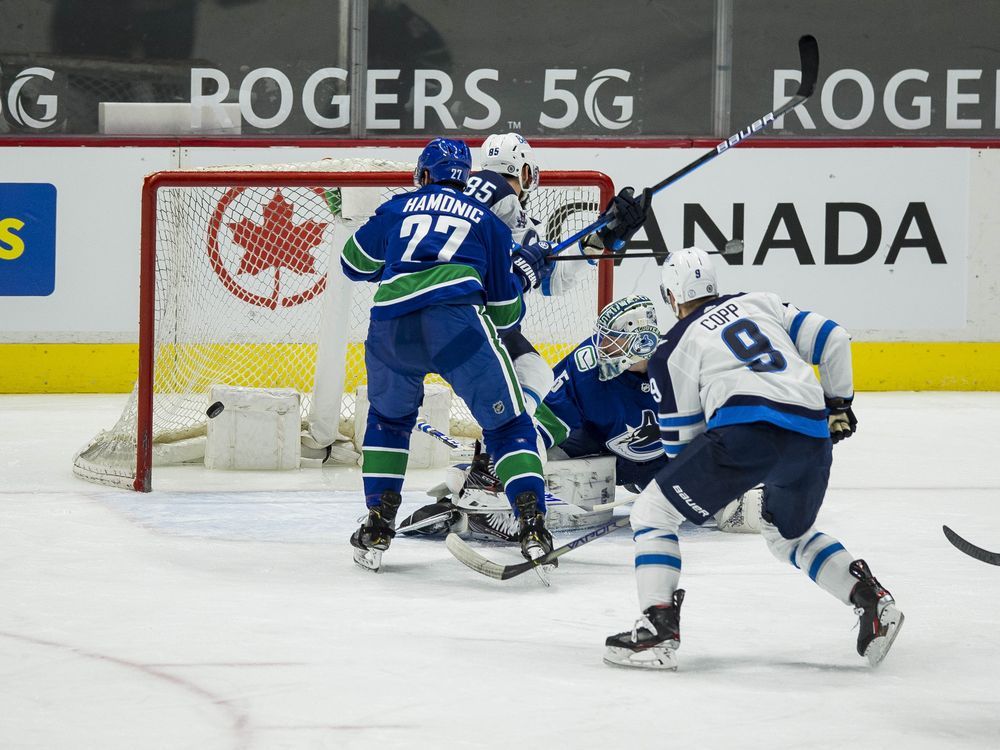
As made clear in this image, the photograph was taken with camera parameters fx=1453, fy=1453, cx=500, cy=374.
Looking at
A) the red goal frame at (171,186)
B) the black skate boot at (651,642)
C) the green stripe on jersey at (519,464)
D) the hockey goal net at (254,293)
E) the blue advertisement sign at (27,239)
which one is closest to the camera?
the black skate boot at (651,642)

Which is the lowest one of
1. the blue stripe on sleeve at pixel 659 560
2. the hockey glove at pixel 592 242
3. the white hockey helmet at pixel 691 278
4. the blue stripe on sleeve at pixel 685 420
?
the blue stripe on sleeve at pixel 659 560

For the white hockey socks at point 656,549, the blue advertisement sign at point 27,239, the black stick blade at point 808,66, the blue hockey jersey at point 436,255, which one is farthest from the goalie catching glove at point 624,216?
the blue advertisement sign at point 27,239

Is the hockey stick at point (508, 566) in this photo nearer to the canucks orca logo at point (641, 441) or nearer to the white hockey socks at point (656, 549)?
the white hockey socks at point (656, 549)

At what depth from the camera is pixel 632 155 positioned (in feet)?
24.5

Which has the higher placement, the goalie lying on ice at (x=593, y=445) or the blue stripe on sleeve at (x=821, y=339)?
the blue stripe on sleeve at (x=821, y=339)

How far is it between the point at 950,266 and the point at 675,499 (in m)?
5.03

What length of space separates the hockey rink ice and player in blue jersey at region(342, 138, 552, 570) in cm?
22

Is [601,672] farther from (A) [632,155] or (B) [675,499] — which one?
(A) [632,155]

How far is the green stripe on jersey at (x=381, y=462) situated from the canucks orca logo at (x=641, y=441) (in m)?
0.80

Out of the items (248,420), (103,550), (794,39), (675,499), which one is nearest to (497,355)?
(675,499)

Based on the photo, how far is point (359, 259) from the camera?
3.97 metres

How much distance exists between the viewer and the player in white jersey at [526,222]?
13.7ft

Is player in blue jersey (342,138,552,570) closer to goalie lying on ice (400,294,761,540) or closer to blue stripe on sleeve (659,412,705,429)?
goalie lying on ice (400,294,761,540)

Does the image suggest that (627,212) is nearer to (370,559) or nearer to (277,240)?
(370,559)
